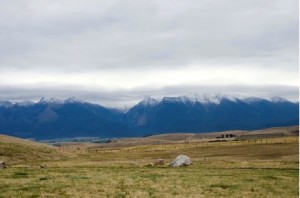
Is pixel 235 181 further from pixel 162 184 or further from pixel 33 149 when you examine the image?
pixel 33 149

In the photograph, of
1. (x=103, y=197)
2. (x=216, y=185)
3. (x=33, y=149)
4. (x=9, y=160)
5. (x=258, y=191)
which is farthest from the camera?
(x=33, y=149)

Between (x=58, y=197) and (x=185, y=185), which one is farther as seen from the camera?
(x=185, y=185)

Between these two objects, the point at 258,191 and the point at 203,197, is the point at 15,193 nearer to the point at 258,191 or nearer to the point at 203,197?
the point at 203,197

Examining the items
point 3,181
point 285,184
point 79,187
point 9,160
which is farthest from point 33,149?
point 285,184

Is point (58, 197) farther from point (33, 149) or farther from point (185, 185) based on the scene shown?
point (33, 149)

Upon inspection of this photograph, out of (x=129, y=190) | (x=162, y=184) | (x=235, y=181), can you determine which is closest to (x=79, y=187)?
(x=129, y=190)

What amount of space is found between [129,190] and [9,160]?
57.6m

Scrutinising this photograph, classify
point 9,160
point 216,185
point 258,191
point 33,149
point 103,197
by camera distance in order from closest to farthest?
point 103,197 < point 258,191 < point 216,185 < point 9,160 < point 33,149

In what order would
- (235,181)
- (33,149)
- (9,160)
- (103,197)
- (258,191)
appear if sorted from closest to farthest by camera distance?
1. (103,197)
2. (258,191)
3. (235,181)
4. (9,160)
5. (33,149)

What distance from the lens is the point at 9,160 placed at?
89750 mm

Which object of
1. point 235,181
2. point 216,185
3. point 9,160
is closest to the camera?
point 216,185

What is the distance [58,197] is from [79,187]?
518 centimetres

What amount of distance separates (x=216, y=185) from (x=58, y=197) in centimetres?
1519

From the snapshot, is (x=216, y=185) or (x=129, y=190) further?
(x=216, y=185)
